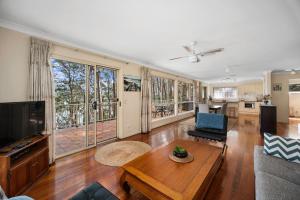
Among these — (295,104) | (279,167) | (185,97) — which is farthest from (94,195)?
(295,104)

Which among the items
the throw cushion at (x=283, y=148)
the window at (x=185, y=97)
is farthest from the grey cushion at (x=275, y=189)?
the window at (x=185, y=97)

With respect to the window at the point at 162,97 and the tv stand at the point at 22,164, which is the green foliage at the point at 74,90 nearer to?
the tv stand at the point at 22,164

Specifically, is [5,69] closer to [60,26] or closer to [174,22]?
[60,26]

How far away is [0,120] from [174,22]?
9.15ft

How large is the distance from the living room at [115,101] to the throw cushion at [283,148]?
0.01m

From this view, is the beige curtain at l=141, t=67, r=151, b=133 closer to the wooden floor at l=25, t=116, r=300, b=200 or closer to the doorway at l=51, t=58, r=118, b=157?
the doorway at l=51, t=58, r=118, b=157

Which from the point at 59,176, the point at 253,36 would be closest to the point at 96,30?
the point at 59,176

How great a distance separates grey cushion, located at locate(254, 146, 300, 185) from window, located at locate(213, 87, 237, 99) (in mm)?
9386

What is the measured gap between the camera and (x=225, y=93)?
10.4m

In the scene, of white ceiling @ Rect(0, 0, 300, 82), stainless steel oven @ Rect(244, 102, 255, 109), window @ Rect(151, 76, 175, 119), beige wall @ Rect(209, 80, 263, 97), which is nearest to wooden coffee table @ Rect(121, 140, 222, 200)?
white ceiling @ Rect(0, 0, 300, 82)

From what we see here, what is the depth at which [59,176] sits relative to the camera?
224cm

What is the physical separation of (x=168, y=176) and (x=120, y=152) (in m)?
1.83

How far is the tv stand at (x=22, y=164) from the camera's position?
162cm

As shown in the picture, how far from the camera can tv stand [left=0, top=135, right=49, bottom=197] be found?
1.62 metres
